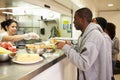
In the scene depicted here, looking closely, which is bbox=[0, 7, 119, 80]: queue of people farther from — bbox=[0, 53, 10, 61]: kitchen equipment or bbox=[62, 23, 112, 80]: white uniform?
bbox=[0, 53, 10, 61]: kitchen equipment

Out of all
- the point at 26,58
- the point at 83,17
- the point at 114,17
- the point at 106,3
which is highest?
the point at 106,3

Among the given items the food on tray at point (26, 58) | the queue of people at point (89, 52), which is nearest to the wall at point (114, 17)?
the queue of people at point (89, 52)

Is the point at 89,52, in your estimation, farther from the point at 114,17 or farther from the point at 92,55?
the point at 114,17

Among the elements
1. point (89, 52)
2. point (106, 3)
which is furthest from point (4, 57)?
point (106, 3)

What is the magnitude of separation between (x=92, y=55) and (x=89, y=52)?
35 mm

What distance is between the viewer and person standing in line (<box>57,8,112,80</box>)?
135 cm

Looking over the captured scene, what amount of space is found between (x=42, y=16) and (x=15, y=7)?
39.7 inches

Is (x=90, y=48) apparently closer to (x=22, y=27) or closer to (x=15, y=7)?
(x=15, y=7)

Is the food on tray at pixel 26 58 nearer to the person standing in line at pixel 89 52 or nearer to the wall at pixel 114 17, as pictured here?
the person standing in line at pixel 89 52

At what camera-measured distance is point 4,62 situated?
131 centimetres

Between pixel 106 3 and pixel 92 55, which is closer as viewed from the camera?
pixel 92 55

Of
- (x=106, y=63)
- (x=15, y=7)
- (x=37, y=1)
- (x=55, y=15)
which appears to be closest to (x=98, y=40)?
(x=106, y=63)

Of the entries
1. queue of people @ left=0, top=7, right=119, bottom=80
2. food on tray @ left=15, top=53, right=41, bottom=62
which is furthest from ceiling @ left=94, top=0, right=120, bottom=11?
food on tray @ left=15, top=53, right=41, bottom=62

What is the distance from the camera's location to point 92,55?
4.40 ft
